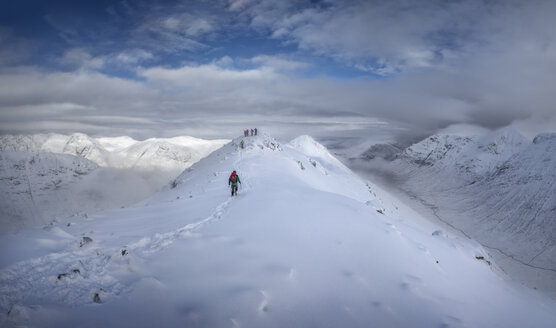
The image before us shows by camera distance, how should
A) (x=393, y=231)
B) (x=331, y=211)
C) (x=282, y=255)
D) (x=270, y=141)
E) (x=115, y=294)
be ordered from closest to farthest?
(x=115, y=294) → (x=282, y=255) → (x=393, y=231) → (x=331, y=211) → (x=270, y=141)

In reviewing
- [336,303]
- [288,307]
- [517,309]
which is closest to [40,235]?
[288,307]

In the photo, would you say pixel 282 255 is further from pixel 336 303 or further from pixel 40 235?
pixel 40 235

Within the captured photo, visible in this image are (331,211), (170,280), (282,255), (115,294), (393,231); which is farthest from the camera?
(331,211)

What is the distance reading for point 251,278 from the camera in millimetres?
8930

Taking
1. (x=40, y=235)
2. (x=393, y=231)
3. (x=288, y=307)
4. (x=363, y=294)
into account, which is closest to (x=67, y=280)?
(x=40, y=235)

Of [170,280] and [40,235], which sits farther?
[40,235]

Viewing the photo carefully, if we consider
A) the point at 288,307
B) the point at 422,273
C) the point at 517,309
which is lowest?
the point at 517,309

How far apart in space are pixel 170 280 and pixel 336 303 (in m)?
5.80

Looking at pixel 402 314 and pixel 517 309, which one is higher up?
pixel 402 314

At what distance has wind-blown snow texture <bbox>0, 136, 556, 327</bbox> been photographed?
7094 millimetres

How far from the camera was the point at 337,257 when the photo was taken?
11219 millimetres

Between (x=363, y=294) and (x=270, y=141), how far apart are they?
60040 millimetres

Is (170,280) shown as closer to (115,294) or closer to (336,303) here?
(115,294)

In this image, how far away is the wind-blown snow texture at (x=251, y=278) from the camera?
709cm
